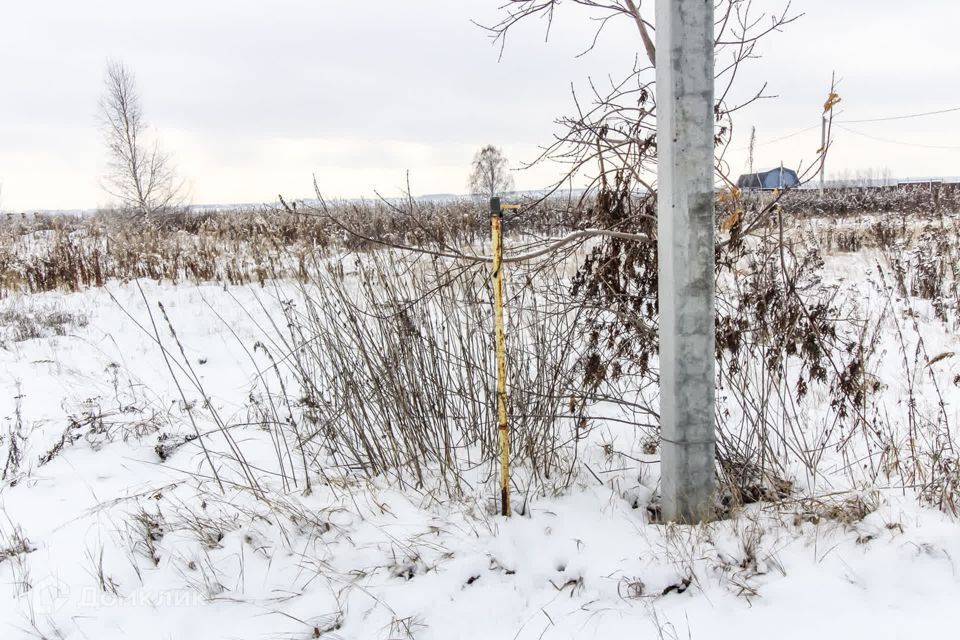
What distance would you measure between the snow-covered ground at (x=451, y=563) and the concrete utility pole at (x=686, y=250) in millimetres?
289

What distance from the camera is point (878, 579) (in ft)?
6.85

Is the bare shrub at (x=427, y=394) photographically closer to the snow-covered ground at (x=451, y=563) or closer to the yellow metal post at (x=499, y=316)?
the snow-covered ground at (x=451, y=563)

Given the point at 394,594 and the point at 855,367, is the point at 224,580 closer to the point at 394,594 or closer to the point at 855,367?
the point at 394,594

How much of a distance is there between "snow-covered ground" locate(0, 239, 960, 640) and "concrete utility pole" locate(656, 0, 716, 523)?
0.95 ft

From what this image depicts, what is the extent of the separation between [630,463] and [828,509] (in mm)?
1064

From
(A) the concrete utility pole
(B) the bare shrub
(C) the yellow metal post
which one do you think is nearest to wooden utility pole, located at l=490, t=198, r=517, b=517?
(C) the yellow metal post

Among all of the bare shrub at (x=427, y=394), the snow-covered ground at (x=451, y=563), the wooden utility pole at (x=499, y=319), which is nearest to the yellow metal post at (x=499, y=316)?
the wooden utility pole at (x=499, y=319)

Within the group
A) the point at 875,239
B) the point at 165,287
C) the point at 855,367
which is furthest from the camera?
the point at 875,239

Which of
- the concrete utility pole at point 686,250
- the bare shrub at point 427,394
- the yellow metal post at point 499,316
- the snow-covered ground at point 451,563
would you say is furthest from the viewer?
the bare shrub at point 427,394

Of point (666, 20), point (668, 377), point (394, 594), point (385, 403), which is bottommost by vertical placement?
point (394, 594)

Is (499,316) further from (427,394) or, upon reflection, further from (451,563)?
(451,563)

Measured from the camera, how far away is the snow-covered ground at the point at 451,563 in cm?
208

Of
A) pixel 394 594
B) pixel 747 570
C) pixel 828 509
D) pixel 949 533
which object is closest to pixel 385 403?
pixel 394 594

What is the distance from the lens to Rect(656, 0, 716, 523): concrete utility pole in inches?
88.8
